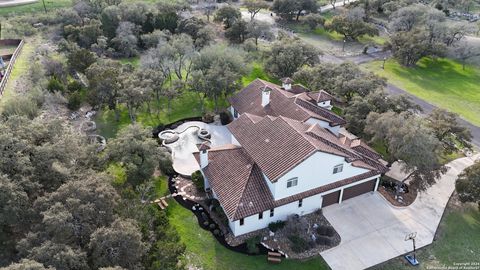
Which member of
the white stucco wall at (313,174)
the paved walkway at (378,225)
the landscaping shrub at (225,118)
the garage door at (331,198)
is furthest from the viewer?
the landscaping shrub at (225,118)

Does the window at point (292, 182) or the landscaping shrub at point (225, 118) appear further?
the landscaping shrub at point (225, 118)

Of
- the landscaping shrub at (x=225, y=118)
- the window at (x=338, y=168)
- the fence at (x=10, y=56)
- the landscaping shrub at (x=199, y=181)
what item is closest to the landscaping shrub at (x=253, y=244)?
the landscaping shrub at (x=199, y=181)

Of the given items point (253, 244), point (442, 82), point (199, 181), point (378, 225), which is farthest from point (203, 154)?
point (442, 82)

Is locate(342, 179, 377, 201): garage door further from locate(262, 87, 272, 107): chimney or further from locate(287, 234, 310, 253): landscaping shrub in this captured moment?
locate(262, 87, 272, 107): chimney

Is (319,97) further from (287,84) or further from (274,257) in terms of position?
(274,257)

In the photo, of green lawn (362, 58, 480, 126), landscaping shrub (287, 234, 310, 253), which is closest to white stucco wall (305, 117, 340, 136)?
landscaping shrub (287, 234, 310, 253)

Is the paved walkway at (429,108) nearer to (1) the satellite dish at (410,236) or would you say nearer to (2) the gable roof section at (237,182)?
(1) the satellite dish at (410,236)
